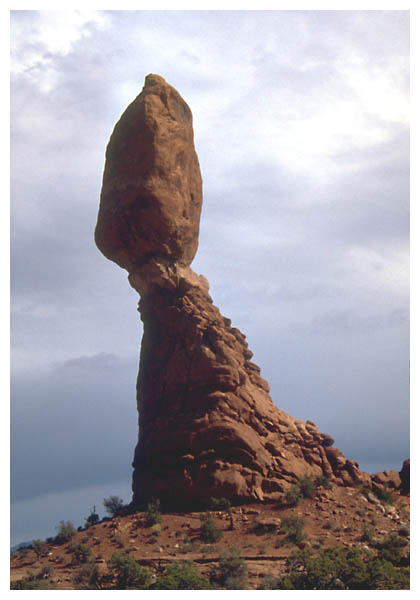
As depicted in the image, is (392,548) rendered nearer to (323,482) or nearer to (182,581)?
(323,482)

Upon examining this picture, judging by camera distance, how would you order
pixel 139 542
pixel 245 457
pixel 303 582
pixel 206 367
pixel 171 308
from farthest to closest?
pixel 171 308, pixel 206 367, pixel 245 457, pixel 139 542, pixel 303 582

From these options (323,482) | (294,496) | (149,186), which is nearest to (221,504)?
(294,496)

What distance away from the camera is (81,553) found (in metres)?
23.3

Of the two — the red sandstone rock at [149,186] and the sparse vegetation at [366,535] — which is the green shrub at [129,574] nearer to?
the sparse vegetation at [366,535]

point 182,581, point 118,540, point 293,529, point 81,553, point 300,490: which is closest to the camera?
point 182,581

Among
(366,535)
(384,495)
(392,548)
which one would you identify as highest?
(384,495)

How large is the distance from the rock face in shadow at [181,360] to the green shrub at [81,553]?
187 inches

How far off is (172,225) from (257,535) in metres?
15.9

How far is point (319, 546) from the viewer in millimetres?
22234

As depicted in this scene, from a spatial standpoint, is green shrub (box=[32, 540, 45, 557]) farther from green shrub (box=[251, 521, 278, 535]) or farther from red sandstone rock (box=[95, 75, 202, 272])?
red sandstone rock (box=[95, 75, 202, 272])

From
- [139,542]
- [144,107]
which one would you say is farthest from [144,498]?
[144,107]

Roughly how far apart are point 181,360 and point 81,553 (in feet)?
33.5

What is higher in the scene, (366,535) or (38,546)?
(366,535)

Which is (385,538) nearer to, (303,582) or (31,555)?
(303,582)
